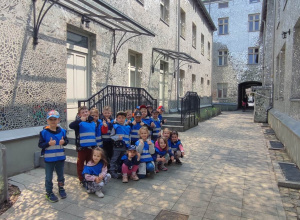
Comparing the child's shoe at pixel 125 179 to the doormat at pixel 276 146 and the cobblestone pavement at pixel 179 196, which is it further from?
the doormat at pixel 276 146

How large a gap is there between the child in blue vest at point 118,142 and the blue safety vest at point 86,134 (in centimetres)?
50

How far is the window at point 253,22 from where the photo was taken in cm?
2551

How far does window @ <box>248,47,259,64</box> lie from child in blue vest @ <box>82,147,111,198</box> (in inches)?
1001

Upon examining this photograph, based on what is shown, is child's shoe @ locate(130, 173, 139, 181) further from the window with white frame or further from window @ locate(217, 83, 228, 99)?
window @ locate(217, 83, 228, 99)

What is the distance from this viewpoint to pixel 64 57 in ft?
19.9

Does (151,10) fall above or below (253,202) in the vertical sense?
above

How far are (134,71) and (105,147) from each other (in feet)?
18.6

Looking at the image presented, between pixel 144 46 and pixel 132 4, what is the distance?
1.72 meters

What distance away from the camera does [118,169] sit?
15.0ft

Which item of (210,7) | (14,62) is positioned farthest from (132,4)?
(210,7)

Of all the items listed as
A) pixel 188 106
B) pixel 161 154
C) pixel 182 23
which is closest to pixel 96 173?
pixel 161 154

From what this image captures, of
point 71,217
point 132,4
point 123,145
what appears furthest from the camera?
point 132,4

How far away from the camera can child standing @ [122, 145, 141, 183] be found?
434cm

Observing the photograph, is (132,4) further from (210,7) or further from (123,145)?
(210,7)
